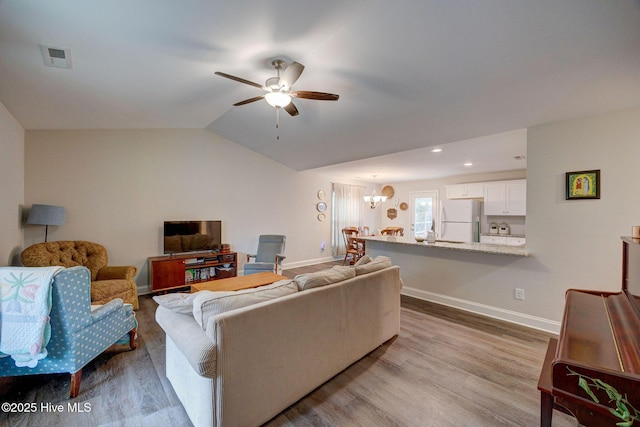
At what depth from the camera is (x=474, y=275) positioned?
343 cm

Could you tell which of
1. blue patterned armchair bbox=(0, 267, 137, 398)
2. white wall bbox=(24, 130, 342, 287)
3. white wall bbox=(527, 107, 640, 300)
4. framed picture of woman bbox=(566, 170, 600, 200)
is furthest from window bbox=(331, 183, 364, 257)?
blue patterned armchair bbox=(0, 267, 137, 398)

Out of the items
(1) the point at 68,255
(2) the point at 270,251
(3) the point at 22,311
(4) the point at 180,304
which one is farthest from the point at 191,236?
(4) the point at 180,304

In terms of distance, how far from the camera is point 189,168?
4691 mm

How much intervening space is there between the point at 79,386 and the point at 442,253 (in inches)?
158

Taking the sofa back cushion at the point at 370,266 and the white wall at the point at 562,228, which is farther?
the white wall at the point at 562,228

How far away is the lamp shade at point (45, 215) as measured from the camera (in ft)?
10.5

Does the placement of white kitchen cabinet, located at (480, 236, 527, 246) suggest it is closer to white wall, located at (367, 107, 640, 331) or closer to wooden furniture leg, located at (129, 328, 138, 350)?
white wall, located at (367, 107, 640, 331)

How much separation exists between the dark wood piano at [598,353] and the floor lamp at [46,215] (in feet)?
15.8

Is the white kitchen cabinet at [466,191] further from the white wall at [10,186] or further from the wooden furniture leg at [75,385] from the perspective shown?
the white wall at [10,186]

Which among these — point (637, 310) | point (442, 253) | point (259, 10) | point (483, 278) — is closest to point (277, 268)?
point (442, 253)

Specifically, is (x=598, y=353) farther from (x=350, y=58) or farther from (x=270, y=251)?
(x=270, y=251)

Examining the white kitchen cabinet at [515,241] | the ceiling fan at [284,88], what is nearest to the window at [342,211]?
the white kitchen cabinet at [515,241]

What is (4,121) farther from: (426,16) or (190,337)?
(426,16)

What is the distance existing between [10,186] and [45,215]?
1.45ft
